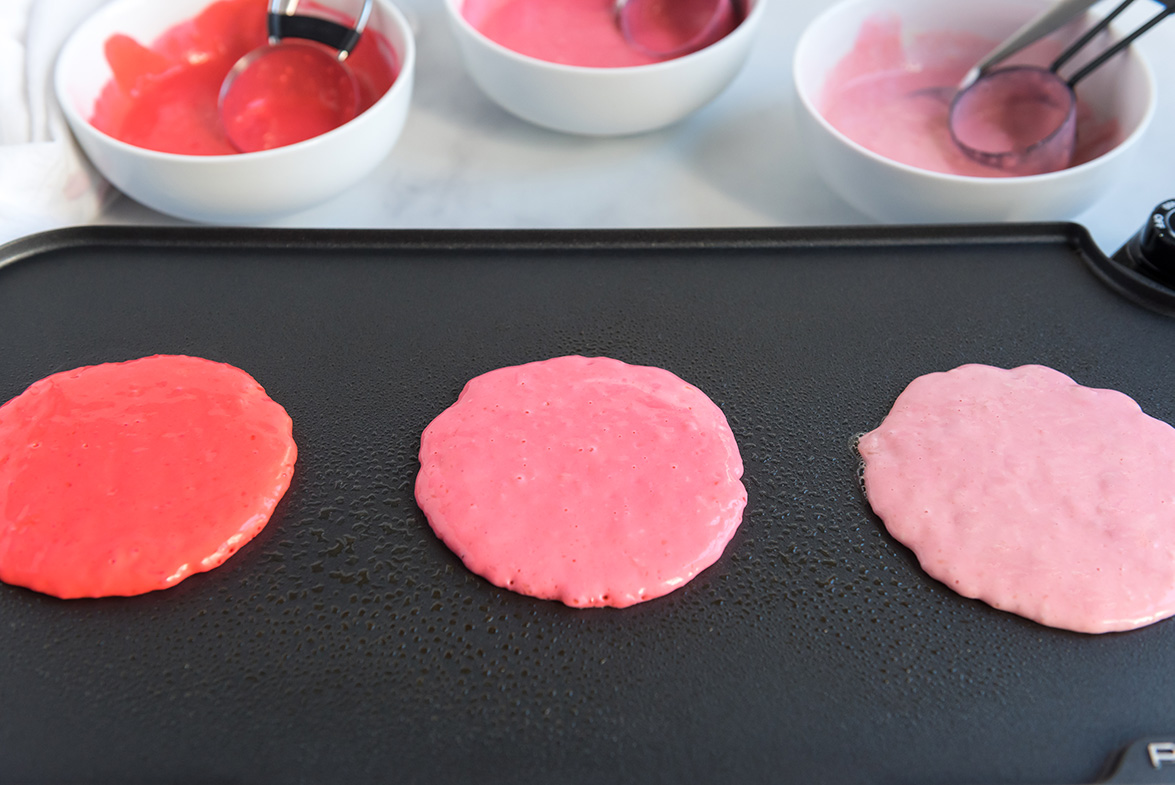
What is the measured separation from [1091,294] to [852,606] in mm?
604

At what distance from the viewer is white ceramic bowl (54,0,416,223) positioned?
117 centimetres

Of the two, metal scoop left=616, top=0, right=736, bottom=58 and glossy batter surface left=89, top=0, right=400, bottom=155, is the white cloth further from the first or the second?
metal scoop left=616, top=0, right=736, bottom=58

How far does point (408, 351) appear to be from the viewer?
114 cm

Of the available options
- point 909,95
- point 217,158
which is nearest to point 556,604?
point 217,158

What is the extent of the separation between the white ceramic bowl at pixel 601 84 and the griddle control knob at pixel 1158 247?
62 cm

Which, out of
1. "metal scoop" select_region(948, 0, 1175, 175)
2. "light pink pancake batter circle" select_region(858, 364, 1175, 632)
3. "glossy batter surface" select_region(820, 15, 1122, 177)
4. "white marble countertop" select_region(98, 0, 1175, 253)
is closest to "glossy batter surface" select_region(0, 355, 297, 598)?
"white marble countertop" select_region(98, 0, 1175, 253)

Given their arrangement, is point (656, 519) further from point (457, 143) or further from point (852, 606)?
point (457, 143)

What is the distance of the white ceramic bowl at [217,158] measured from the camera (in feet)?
3.85

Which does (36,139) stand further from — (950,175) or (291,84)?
(950,175)

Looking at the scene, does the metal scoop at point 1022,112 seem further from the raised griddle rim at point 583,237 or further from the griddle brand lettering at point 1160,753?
the griddle brand lettering at point 1160,753

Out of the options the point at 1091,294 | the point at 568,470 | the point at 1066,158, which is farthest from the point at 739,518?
the point at 1066,158

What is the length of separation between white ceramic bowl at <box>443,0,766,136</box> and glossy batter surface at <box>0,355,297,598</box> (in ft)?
1.94

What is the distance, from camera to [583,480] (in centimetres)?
100

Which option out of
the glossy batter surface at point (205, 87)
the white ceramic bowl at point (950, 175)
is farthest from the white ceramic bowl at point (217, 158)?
the white ceramic bowl at point (950, 175)
